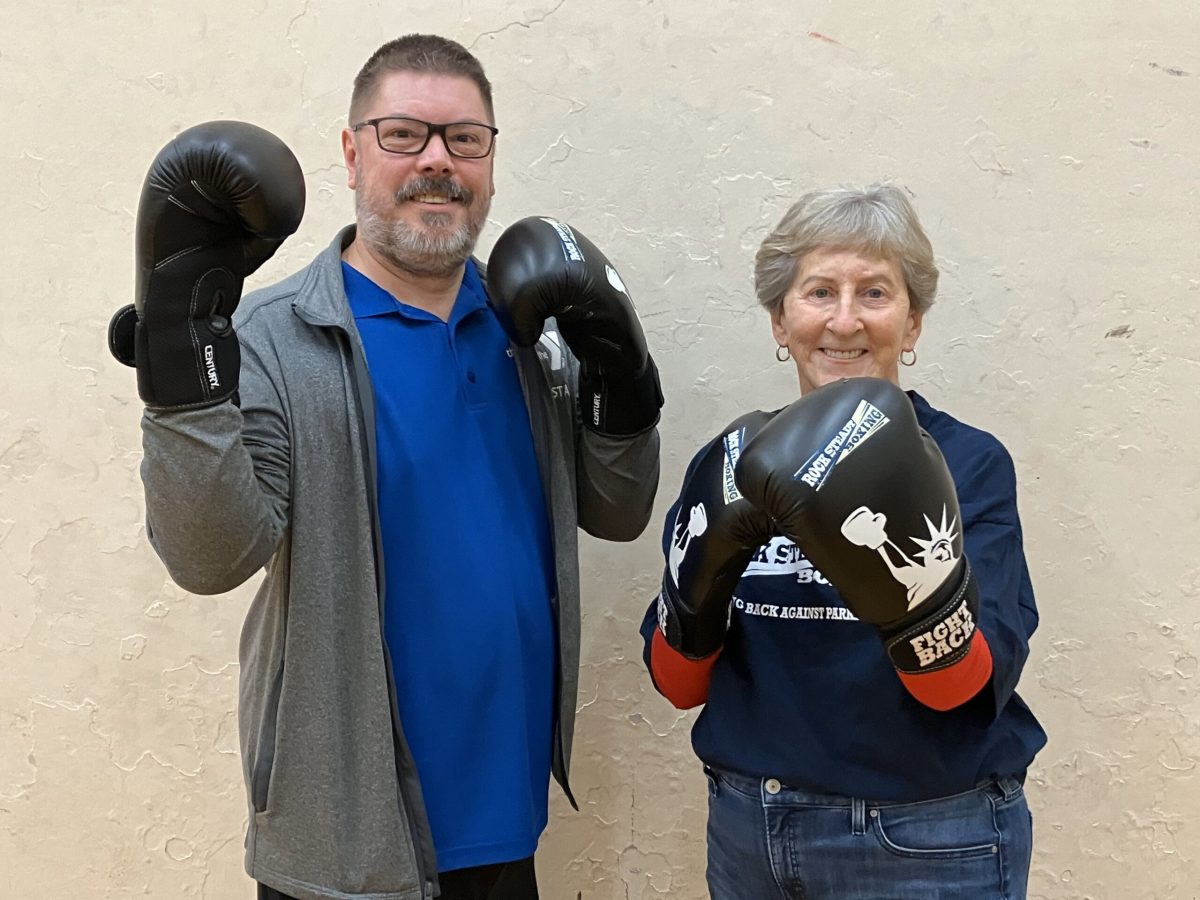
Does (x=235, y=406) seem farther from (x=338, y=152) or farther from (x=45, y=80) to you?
(x=45, y=80)

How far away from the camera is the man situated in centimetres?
108

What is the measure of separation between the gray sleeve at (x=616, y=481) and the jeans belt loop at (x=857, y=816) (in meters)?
0.53

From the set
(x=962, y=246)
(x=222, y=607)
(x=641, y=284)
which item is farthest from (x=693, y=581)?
(x=222, y=607)

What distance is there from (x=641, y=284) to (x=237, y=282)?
0.76m

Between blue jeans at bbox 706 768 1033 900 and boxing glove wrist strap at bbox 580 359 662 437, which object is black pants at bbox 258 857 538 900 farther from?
boxing glove wrist strap at bbox 580 359 662 437

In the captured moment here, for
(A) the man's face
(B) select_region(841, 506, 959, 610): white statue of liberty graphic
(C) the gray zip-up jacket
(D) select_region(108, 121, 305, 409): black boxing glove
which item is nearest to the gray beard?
(A) the man's face

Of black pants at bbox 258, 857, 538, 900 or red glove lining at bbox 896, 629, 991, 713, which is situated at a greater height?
red glove lining at bbox 896, 629, 991, 713

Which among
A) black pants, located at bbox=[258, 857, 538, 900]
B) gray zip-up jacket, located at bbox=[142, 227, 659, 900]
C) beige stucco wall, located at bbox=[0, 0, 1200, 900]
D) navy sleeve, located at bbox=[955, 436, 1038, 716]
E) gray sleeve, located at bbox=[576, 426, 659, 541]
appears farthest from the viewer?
beige stucco wall, located at bbox=[0, 0, 1200, 900]

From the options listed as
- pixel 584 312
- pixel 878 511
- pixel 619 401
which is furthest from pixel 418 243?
pixel 878 511

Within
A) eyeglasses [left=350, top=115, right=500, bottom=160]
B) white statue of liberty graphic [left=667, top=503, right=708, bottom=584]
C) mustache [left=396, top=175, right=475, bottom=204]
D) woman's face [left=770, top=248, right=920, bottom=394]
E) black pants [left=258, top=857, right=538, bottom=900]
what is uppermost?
eyeglasses [left=350, top=115, right=500, bottom=160]

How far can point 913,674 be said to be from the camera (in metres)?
1.02

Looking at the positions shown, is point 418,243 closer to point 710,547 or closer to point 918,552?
point 710,547

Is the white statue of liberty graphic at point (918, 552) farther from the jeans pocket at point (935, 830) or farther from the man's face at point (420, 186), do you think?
the man's face at point (420, 186)

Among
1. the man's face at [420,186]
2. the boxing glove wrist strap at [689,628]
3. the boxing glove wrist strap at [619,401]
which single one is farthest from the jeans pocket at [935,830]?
the man's face at [420,186]
